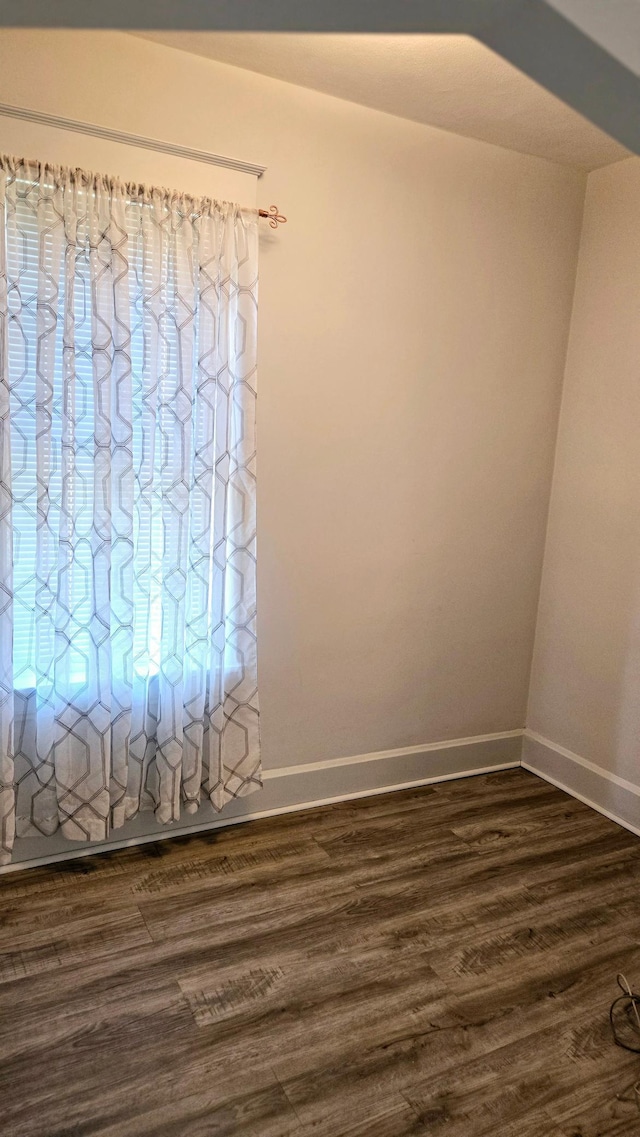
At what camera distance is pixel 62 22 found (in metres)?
1.05

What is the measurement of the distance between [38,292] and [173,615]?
1061mm

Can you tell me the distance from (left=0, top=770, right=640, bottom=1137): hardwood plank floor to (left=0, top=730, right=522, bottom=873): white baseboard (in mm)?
56

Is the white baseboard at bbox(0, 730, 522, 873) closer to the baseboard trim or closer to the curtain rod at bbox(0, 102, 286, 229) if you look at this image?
the baseboard trim

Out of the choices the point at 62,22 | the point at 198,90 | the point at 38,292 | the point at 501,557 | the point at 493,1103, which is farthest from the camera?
the point at 501,557

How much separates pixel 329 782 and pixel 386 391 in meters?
1.58

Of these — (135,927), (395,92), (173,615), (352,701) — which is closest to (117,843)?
(135,927)

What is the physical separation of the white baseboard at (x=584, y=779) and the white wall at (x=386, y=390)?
0.22 m

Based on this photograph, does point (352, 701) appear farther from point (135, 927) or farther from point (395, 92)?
point (395, 92)

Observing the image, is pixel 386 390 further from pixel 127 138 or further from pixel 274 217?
pixel 127 138

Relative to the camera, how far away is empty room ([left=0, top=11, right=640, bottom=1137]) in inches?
75.4

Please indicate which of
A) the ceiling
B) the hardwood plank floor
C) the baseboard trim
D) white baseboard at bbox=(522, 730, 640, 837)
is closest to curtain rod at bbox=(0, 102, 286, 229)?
the ceiling

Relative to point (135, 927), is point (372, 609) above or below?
above

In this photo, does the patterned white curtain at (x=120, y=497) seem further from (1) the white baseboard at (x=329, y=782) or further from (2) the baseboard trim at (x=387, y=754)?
(2) the baseboard trim at (x=387, y=754)

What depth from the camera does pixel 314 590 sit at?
291cm
